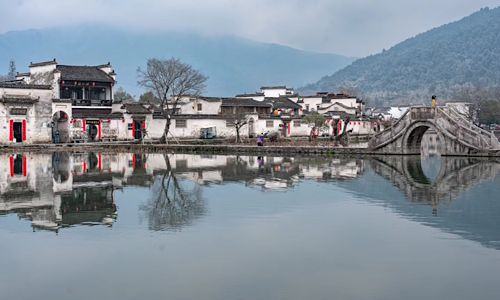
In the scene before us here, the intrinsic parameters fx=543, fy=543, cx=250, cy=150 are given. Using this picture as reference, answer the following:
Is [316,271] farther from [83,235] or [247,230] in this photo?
[83,235]

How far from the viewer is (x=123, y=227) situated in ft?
44.0

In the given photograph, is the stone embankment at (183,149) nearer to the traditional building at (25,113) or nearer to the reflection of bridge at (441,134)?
the reflection of bridge at (441,134)

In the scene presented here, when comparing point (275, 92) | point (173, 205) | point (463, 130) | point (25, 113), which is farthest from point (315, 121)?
point (173, 205)

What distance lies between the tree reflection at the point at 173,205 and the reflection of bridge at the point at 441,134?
1790 cm

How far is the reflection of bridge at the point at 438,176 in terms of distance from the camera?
62.8 ft

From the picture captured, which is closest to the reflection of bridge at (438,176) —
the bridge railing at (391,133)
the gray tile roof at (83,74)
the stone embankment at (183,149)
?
the bridge railing at (391,133)

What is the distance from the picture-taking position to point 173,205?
1680 centimetres

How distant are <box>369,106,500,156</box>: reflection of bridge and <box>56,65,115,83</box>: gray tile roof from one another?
28.6m

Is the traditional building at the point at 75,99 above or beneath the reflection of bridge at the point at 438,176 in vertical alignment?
above

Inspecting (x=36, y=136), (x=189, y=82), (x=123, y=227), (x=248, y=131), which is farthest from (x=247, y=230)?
(x=248, y=131)

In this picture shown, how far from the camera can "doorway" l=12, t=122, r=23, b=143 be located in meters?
45.7

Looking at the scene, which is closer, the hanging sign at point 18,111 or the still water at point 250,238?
the still water at point 250,238

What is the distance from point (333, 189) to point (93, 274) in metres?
12.1

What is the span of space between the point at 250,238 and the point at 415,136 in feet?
87.3
